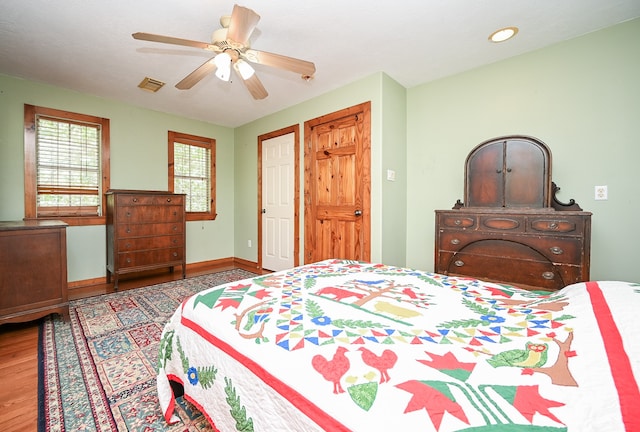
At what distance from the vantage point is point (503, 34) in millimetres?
2367

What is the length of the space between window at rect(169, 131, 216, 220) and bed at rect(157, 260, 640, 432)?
3.74 metres

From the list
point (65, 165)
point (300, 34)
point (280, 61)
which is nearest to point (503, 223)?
point (280, 61)

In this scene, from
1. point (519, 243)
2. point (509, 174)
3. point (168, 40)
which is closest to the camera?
point (168, 40)

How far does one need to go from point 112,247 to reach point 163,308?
4.54ft

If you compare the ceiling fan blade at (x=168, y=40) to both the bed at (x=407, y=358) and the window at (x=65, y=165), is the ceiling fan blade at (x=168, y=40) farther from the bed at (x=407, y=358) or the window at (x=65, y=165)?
the window at (x=65, y=165)

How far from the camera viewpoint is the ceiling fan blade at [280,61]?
2.09 meters

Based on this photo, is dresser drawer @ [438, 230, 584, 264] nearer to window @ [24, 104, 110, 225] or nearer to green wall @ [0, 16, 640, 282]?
green wall @ [0, 16, 640, 282]

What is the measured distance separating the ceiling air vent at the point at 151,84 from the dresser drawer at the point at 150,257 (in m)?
2.09

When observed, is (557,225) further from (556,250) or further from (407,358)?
(407,358)

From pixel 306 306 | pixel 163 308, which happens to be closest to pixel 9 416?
pixel 163 308

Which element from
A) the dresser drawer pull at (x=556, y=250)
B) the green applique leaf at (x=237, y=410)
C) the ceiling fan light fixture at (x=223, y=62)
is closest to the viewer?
the green applique leaf at (x=237, y=410)

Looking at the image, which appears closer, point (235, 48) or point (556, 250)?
point (235, 48)

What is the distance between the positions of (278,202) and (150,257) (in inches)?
75.9

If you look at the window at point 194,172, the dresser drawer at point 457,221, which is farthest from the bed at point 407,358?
the window at point 194,172
